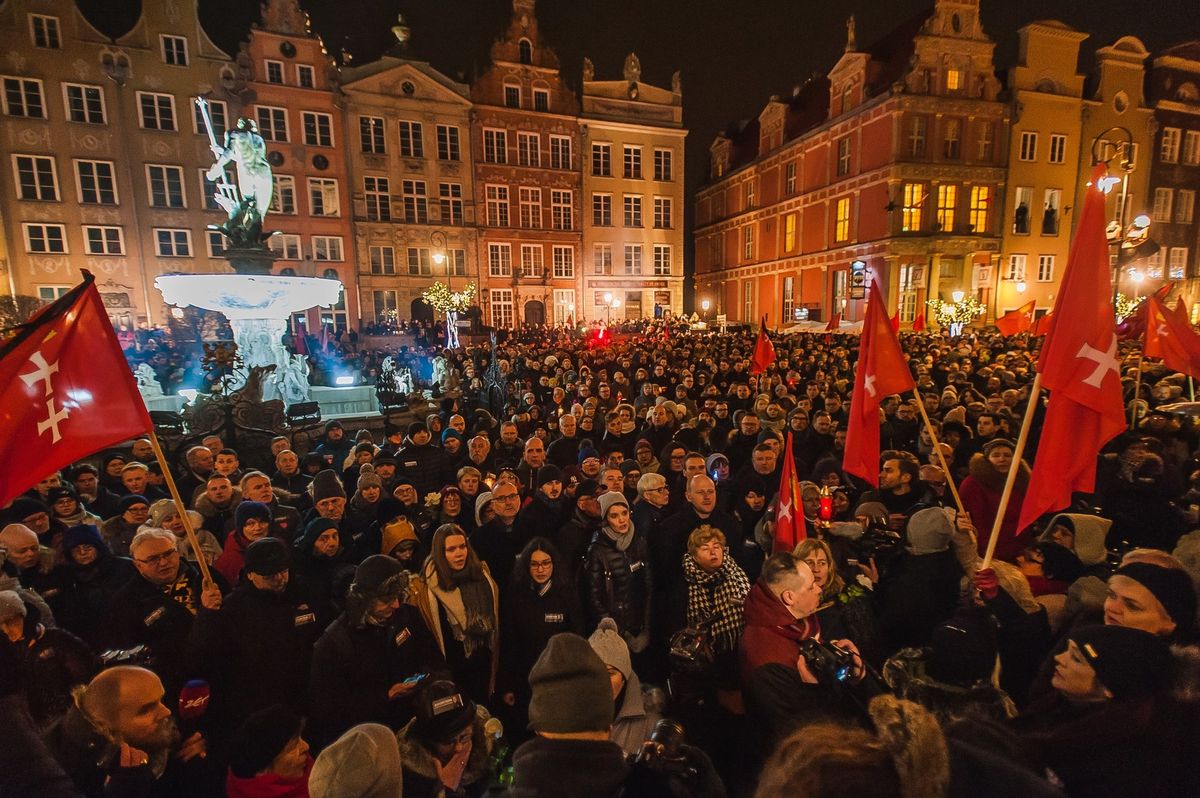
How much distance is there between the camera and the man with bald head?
1.97 meters

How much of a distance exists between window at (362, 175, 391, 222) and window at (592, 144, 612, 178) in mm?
13495

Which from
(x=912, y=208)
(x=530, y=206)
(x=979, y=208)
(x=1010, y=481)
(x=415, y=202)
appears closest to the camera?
(x=1010, y=481)

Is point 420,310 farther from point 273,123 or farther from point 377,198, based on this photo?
point 273,123

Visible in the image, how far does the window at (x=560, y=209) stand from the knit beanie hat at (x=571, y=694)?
125 feet

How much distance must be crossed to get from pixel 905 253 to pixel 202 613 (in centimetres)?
3313

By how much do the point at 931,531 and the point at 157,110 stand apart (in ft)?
124

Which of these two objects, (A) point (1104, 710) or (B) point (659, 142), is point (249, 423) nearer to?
(A) point (1104, 710)

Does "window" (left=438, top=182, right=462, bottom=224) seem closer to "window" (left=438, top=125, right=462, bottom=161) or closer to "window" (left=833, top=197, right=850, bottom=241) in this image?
"window" (left=438, top=125, right=462, bottom=161)

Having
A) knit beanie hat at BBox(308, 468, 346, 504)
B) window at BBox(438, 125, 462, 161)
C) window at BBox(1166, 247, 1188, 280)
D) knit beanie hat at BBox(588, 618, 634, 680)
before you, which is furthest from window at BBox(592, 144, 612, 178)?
knit beanie hat at BBox(588, 618, 634, 680)

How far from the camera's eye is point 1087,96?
3180 centimetres

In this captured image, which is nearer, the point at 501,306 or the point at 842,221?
the point at 842,221

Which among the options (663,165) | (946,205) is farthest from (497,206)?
(946,205)

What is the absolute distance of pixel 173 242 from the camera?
96.0 feet

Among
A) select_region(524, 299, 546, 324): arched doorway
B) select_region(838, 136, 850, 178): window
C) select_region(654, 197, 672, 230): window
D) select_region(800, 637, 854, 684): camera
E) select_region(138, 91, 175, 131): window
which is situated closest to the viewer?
select_region(800, 637, 854, 684): camera
